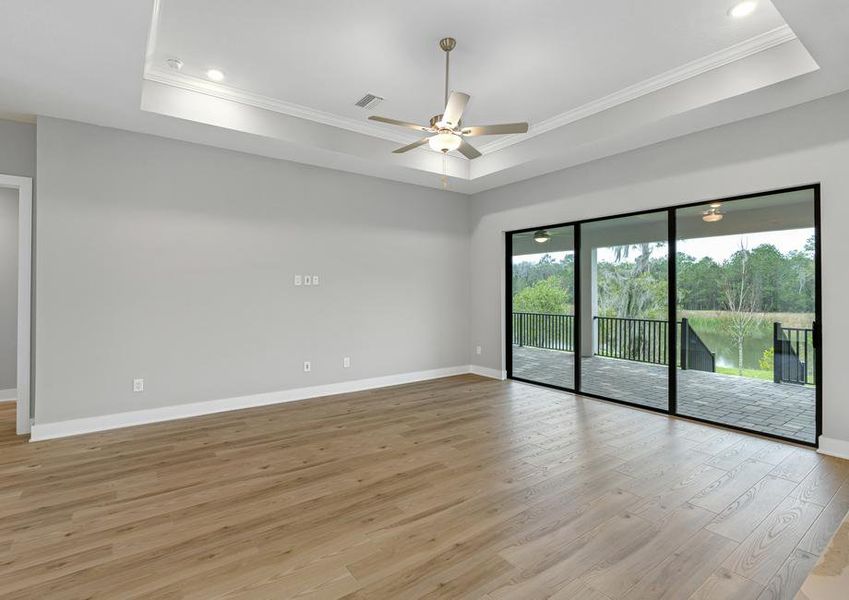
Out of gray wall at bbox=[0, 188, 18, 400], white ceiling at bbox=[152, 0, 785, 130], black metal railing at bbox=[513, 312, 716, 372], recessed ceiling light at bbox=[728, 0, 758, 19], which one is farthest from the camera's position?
gray wall at bbox=[0, 188, 18, 400]

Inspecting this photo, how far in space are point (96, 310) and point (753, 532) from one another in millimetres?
5349

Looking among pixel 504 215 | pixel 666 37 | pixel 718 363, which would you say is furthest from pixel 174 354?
pixel 718 363

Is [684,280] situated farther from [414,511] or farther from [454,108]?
[414,511]

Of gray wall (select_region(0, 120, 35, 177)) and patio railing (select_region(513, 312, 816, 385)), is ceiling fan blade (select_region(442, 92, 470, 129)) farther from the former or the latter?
gray wall (select_region(0, 120, 35, 177))

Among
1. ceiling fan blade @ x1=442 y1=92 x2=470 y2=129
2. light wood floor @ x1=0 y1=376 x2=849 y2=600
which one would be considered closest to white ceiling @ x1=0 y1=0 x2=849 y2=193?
ceiling fan blade @ x1=442 y1=92 x2=470 y2=129

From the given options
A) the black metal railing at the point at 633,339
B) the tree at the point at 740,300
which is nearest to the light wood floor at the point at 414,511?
the black metal railing at the point at 633,339

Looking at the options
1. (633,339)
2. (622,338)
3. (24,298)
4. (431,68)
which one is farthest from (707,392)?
(24,298)

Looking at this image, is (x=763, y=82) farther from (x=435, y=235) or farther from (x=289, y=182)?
(x=289, y=182)

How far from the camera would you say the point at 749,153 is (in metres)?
3.85

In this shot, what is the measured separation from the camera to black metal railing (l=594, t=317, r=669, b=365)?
4.66 m

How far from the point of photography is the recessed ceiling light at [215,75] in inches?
146

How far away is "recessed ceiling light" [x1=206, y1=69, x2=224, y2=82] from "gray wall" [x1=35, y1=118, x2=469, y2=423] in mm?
941

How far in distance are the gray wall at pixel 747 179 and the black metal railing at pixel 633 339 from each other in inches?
51.5

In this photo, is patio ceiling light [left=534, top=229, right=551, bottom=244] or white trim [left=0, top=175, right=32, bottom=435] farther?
patio ceiling light [left=534, top=229, right=551, bottom=244]
